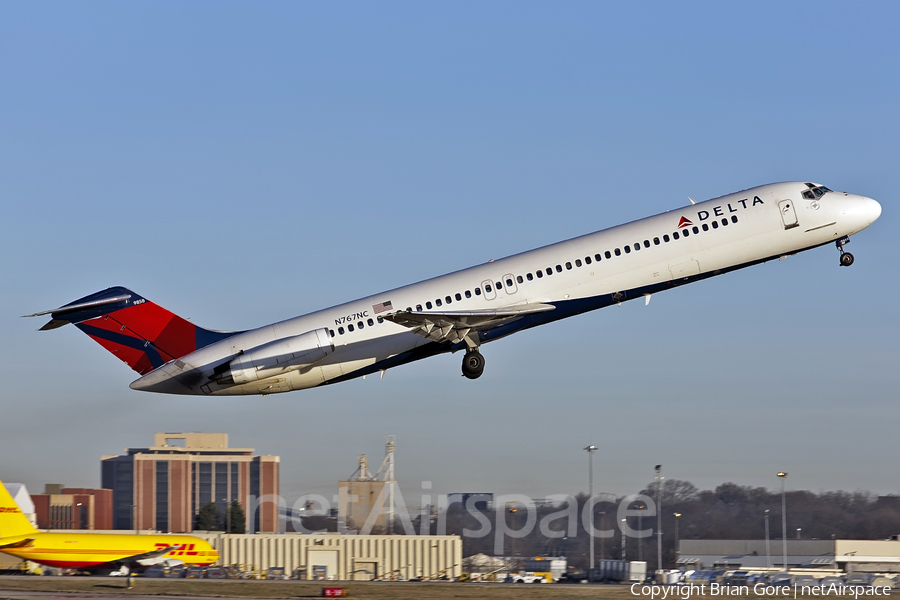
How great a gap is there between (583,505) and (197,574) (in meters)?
22.5

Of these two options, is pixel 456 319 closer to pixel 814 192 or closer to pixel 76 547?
pixel 814 192

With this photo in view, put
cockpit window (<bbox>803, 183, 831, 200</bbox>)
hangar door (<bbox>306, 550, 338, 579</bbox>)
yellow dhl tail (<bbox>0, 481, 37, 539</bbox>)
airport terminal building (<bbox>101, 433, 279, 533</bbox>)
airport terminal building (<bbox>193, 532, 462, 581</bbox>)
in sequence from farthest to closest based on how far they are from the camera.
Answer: airport terminal building (<bbox>101, 433, 279, 533</bbox>) < airport terminal building (<bbox>193, 532, 462, 581</bbox>) < hangar door (<bbox>306, 550, 338, 579</bbox>) < yellow dhl tail (<bbox>0, 481, 37, 539</bbox>) < cockpit window (<bbox>803, 183, 831, 200</bbox>)

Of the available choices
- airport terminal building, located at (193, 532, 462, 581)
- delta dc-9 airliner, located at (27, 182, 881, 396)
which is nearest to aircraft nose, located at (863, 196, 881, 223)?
delta dc-9 airliner, located at (27, 182, 881, 396)

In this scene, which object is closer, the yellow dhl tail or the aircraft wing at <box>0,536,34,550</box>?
the aircraft wing at <box>0,536,34,550</box>

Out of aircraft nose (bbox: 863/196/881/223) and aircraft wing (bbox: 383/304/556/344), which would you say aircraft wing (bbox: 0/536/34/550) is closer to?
aircraft wing (bbox: 383/304/556/344)

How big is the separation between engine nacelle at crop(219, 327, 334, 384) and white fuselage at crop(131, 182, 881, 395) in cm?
27

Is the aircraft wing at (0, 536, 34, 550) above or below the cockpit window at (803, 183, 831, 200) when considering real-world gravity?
below

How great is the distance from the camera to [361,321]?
1313 inches

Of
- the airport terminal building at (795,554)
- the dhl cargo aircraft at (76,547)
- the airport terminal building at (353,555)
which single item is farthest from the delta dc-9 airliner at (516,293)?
the airport terminal building at (795,554)

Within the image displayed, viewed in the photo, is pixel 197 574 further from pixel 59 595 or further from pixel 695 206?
pixel 695 206

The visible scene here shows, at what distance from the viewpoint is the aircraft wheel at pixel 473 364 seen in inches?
→ 1346

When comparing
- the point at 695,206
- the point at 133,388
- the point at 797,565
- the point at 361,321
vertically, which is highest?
the point at 695,206

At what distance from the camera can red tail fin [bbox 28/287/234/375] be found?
35.2 m

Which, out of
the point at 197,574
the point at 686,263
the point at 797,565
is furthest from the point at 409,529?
the point at 686,263
